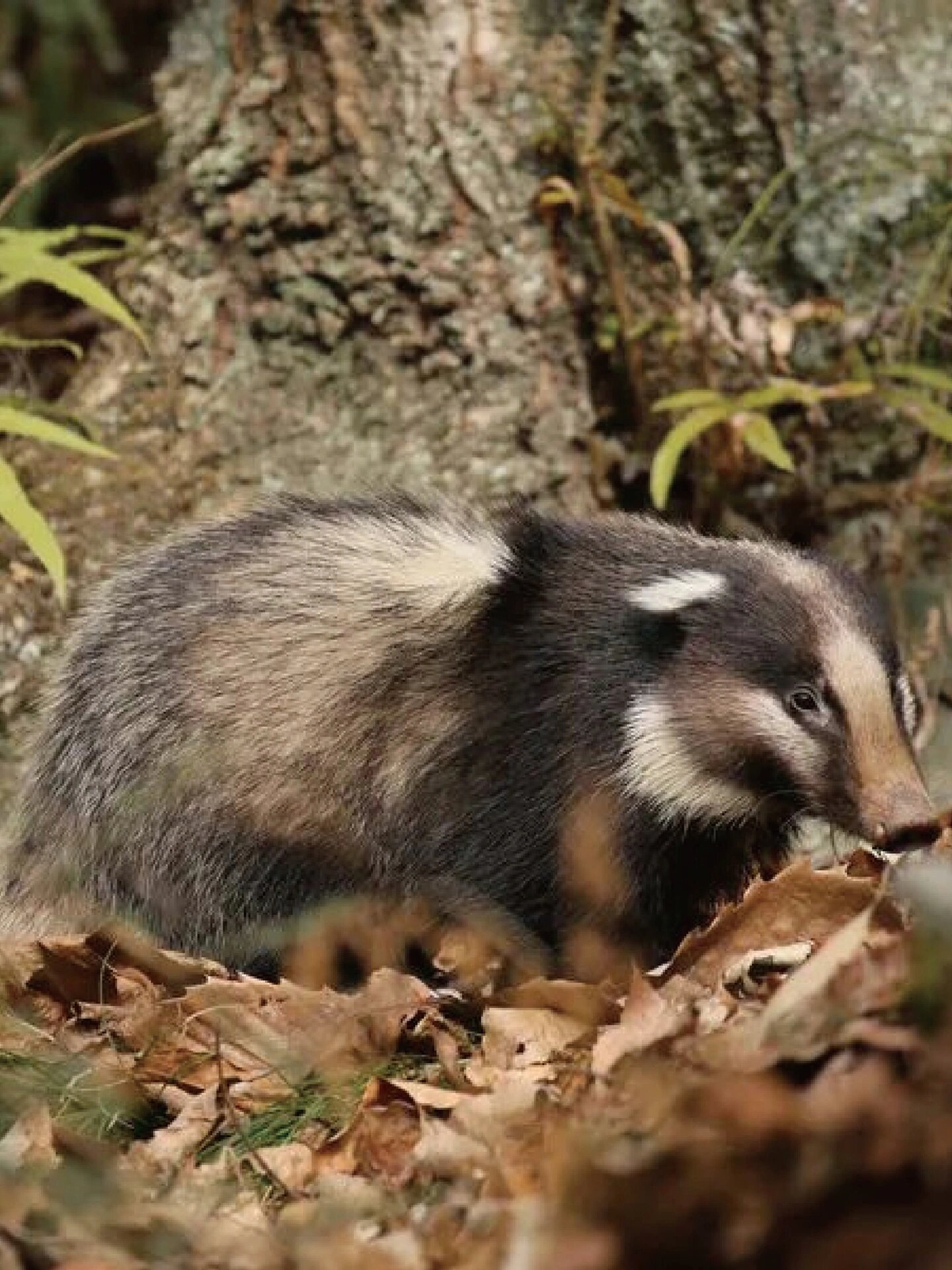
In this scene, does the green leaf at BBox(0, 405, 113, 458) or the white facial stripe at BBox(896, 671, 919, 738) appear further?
the green leaf at BBox(0, 405, 113, 458)

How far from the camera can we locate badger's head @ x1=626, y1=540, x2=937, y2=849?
649cm

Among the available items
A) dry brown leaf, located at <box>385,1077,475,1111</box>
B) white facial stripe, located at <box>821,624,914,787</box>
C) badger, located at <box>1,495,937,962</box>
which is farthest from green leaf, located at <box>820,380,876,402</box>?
dry brown leaf, located at <box>385,1077,475,1111</box>

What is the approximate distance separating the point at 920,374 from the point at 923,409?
0.17 m

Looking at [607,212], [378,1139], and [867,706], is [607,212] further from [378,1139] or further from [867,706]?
[378,1139]

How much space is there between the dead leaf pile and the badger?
0.50 meters

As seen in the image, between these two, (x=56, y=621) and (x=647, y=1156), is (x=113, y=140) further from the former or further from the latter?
(x=647, y=1156)

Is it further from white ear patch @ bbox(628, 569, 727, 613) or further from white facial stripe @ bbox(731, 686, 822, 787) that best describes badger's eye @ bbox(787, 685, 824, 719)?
white ear patch @ bbox(628, 569, 727, 613)

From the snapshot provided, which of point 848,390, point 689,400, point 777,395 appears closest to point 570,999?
point 689,400

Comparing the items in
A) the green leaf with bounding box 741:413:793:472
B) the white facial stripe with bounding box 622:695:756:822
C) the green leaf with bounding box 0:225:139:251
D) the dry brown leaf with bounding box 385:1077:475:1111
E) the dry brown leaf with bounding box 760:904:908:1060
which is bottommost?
the dry brown leaf with bounding box 385:1077:475:1111

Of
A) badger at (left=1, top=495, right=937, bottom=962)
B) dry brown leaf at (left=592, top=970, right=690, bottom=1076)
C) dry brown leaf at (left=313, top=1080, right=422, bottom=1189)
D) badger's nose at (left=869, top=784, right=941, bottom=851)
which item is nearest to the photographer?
dry brown leaf at (left=592, top=970, right=690, bottom=1076)

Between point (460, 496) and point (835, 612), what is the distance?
280cm

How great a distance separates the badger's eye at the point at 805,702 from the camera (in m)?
6.60

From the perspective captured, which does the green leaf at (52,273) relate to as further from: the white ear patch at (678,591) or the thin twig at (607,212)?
the white ear patch at (678,591)

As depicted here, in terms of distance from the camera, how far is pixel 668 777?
6848 mm
